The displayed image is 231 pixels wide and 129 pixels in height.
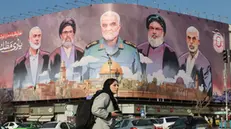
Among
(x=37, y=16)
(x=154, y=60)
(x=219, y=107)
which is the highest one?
(x=37, y=16)

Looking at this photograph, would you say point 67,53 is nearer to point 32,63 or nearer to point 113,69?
point 32,63

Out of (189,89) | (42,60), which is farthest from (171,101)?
(42,60)

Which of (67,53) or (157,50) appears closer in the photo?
(157,50)

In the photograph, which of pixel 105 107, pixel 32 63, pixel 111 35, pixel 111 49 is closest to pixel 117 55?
pixel 111 49

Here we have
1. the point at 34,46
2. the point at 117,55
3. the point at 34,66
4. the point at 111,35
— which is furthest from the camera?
the point at 34,46

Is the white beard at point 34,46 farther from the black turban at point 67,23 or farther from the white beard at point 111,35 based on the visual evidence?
the white beard at point 111,35

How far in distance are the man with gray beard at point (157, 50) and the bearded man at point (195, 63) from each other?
9.94 ft

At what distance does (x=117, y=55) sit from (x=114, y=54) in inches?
18.0

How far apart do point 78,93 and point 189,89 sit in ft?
60.2

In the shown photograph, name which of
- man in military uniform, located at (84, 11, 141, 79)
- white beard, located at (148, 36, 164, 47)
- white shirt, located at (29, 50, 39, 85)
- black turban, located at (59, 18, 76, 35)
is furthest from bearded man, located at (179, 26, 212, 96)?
white shirt, located at (29, 50, 39, 85)

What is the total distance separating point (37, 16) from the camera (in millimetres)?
72875

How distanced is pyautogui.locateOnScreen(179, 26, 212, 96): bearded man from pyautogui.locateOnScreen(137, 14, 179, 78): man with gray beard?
9.94ft

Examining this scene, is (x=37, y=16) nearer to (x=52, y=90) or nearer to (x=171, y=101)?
(x=52, y=90)

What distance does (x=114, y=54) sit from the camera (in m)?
63.8
